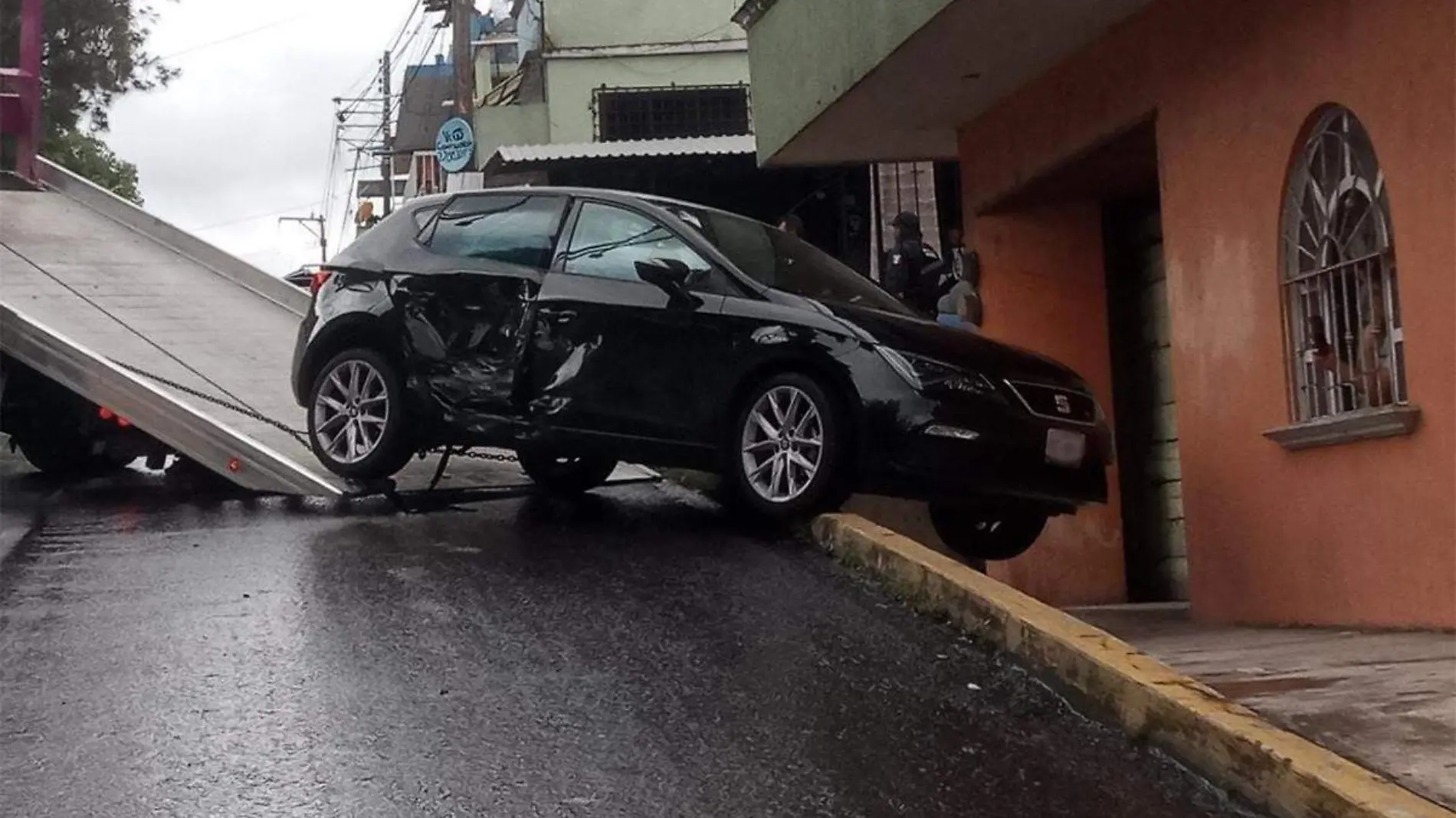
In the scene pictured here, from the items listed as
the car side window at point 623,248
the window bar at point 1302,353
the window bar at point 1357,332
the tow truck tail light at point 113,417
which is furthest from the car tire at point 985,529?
the tow truck tail light at point 113,417

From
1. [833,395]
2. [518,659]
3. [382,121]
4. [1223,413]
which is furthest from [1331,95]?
[382,121]

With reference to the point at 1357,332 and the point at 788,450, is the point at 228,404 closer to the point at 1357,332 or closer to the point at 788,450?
the point at 788,450

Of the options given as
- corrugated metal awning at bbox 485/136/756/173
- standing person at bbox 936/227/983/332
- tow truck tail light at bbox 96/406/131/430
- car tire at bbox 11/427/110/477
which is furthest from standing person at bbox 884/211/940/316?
corrugated metal awning at bbox 485/136/756/173

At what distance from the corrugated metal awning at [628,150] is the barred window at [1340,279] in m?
12.3

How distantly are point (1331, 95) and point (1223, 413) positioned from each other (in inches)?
75.3

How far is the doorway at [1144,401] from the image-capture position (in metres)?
11.6

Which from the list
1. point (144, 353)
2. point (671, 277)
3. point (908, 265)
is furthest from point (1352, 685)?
point (144, 353)

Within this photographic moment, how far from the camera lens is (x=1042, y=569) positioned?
1176 centimetres

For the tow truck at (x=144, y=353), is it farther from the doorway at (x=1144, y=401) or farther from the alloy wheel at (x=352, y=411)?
the doorway at (x=1144, y=401)

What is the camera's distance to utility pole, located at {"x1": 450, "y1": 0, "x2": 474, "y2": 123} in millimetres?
26272

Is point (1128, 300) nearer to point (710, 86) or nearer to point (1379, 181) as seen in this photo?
point (1379, 181)

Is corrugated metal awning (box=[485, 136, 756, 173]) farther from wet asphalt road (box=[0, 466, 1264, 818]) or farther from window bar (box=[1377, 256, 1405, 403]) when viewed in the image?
window bar (box=[1377, 256, 1405, 403])

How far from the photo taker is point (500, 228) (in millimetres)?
9719

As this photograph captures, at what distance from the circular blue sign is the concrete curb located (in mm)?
18661
